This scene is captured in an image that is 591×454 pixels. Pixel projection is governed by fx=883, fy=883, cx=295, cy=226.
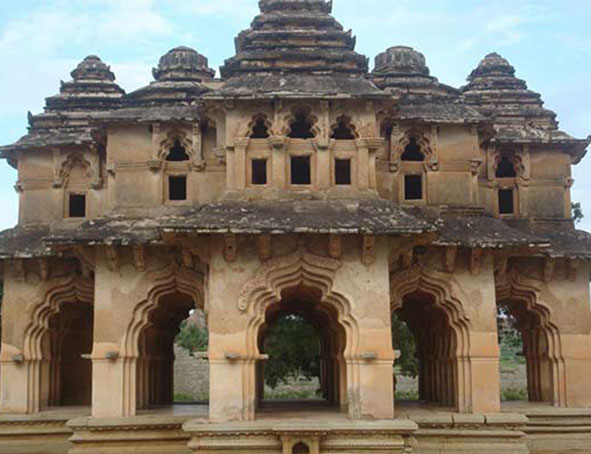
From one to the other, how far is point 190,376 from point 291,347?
24.9 ft

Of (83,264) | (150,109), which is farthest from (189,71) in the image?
(83,264)

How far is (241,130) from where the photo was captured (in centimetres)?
1549

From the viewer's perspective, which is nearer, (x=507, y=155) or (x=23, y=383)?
(x=23, y=383)

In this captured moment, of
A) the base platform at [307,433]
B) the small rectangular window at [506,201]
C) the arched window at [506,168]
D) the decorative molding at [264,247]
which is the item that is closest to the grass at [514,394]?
the base platform at [307,433]

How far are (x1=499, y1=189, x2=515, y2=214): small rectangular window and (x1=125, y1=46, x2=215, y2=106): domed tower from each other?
683 cm

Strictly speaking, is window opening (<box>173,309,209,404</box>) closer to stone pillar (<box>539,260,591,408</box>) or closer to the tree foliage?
the tree foliage

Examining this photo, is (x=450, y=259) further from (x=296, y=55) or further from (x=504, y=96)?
(x=504, y=96)

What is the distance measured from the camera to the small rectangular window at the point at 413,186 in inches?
694

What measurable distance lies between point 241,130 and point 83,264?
4.32 metres

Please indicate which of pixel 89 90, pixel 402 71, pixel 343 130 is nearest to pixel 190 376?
pixel 89 90

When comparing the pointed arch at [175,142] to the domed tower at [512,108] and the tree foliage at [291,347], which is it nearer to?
the domed tower at [512,108]

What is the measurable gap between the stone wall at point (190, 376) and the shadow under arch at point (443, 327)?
15.7m

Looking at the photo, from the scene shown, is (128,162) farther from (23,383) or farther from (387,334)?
(387,334)

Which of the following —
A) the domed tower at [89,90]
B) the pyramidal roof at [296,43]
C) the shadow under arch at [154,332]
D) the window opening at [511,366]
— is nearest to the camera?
the shadow under arch at [154,332]
